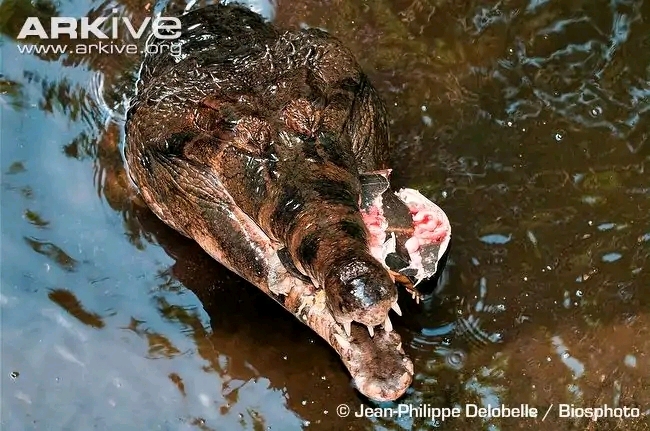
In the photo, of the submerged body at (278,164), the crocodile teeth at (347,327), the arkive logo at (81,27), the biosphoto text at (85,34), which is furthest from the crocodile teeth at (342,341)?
the arkive logo at (81,27)

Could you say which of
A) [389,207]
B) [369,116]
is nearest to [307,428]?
[389,207]

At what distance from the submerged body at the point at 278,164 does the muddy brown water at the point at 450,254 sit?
15.7 inches

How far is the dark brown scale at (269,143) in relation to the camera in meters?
3.67

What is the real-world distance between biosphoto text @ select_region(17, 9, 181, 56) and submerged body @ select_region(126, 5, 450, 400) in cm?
36

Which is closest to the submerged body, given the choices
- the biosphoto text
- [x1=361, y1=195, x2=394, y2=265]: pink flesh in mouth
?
[x1=361, y1=195, x2=394, y2=265]: pink flesh in mouth

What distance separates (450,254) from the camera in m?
4.93

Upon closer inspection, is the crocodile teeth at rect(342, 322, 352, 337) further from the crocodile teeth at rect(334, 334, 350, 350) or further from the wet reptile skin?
the crocodile teeth at rect(334, 334, 350, 350)

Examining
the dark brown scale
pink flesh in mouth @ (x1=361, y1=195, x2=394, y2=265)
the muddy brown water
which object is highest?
the dark brown scale

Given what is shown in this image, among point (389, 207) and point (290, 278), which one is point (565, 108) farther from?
point (290, 278)

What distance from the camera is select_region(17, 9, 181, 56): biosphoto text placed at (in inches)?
236

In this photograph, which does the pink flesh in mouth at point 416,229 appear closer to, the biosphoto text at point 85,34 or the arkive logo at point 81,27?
the biosphoto text at point 85,34

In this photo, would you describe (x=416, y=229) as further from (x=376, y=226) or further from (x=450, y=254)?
(x=450, y=254)

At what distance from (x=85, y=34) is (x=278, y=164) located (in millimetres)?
2579

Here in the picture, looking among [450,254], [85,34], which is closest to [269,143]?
[450,254]
